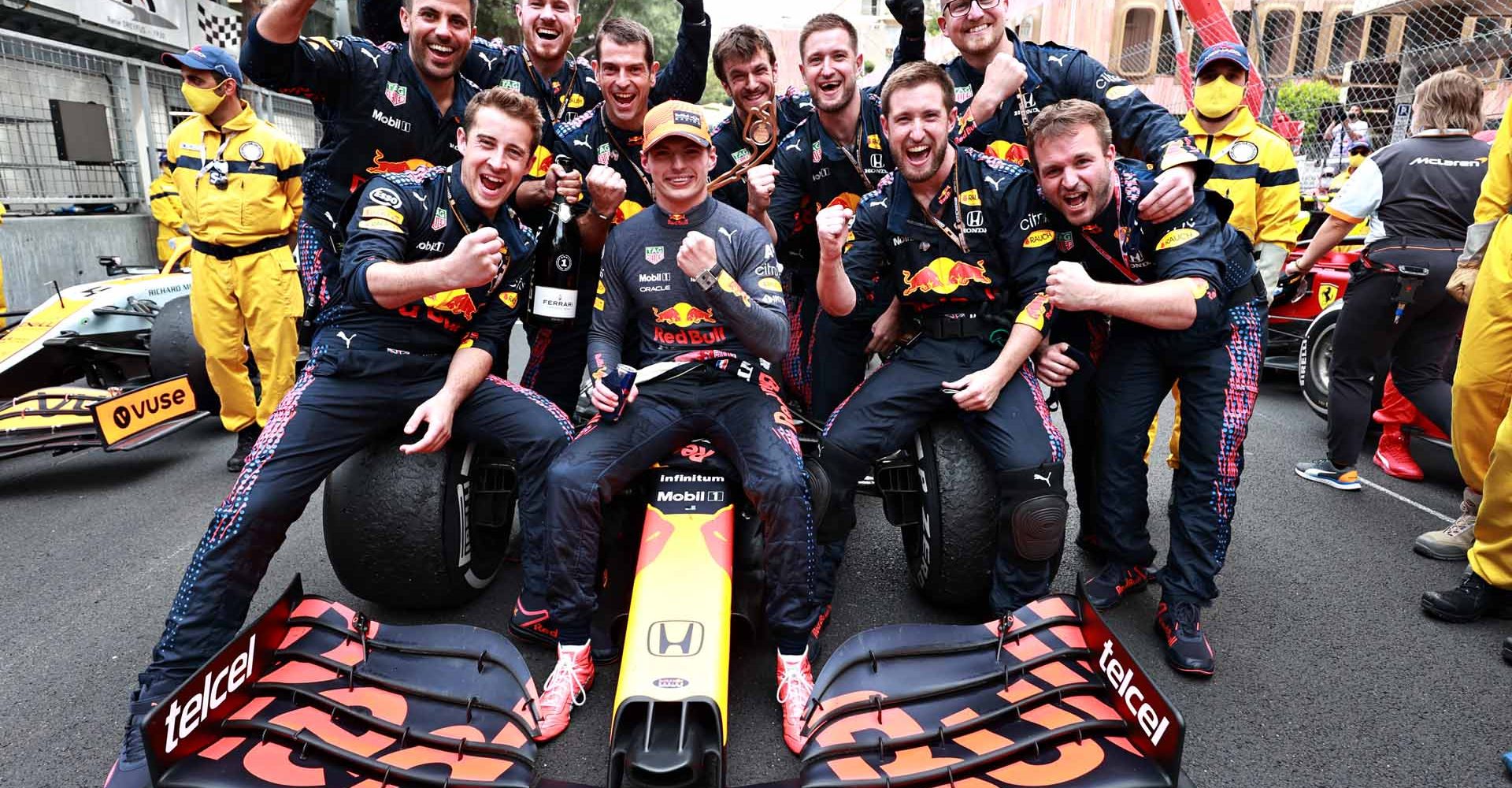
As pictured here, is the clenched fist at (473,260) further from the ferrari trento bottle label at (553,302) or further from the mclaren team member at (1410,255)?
the mclaren team member at (1410,255)

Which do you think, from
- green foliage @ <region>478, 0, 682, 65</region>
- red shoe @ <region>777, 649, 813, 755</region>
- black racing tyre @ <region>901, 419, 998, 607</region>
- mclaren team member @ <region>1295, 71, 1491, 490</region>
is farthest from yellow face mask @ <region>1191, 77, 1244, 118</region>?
green foliage @ <region>478, 0, 682, 65</region>

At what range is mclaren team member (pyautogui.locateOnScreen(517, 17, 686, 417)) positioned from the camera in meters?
3.58

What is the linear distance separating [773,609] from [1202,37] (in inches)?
Answer: 301

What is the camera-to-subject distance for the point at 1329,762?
92.2 inches

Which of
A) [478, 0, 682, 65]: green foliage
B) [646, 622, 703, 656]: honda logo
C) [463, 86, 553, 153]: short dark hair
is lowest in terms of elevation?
[646, 622, 703, 656]: honda logo

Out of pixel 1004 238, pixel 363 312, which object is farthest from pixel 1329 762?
pixel 363 312

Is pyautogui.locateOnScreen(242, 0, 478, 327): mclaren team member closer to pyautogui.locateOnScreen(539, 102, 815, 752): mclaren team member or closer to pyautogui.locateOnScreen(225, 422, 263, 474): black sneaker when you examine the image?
pyautogui.locateOnScreen(539, 102, 815, 752): mclaren team member

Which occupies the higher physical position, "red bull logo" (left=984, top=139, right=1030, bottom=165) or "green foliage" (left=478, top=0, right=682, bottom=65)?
"green foliage" (left=478, top=0, right=682, bottom=65)

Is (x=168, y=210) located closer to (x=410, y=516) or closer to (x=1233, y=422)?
(x=410, y=516)

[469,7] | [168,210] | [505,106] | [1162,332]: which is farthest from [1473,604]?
→ [168,210]

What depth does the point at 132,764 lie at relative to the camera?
219cm

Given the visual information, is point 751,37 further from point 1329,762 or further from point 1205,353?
point 1329,762

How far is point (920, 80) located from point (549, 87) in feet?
6.18

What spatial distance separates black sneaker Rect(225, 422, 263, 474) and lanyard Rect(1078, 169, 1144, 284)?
4.40 meters
